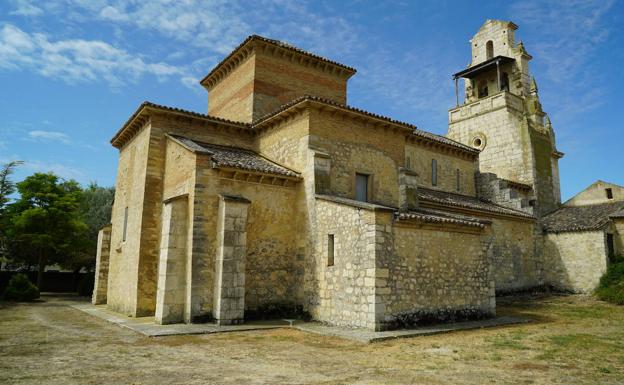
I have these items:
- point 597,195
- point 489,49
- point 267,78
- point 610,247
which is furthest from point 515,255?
point 489,49

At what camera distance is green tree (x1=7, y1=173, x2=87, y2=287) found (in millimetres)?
24484

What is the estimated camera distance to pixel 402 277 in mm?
11664

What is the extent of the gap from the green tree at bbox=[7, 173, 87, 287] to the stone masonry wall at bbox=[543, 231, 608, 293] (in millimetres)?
27797

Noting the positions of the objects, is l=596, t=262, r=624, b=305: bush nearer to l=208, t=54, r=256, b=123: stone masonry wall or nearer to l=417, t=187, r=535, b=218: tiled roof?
l=417, t=187, r=535, b=218: tiled roof

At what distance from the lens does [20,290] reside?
72.7 feet

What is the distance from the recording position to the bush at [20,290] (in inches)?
864

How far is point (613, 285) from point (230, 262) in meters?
18.6

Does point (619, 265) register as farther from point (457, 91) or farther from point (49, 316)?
point (49, 316)

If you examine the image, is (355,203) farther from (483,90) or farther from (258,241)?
(483,90)

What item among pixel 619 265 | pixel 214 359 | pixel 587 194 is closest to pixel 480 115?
pixel 587 194

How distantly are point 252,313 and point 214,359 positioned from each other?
5261 mm

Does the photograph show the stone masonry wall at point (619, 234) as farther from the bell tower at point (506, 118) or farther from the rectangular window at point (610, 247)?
the bell tower at point (506, 118)

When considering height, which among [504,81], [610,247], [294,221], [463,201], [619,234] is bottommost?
[610,247]

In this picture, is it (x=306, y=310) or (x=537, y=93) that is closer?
(x=306, y=310)
